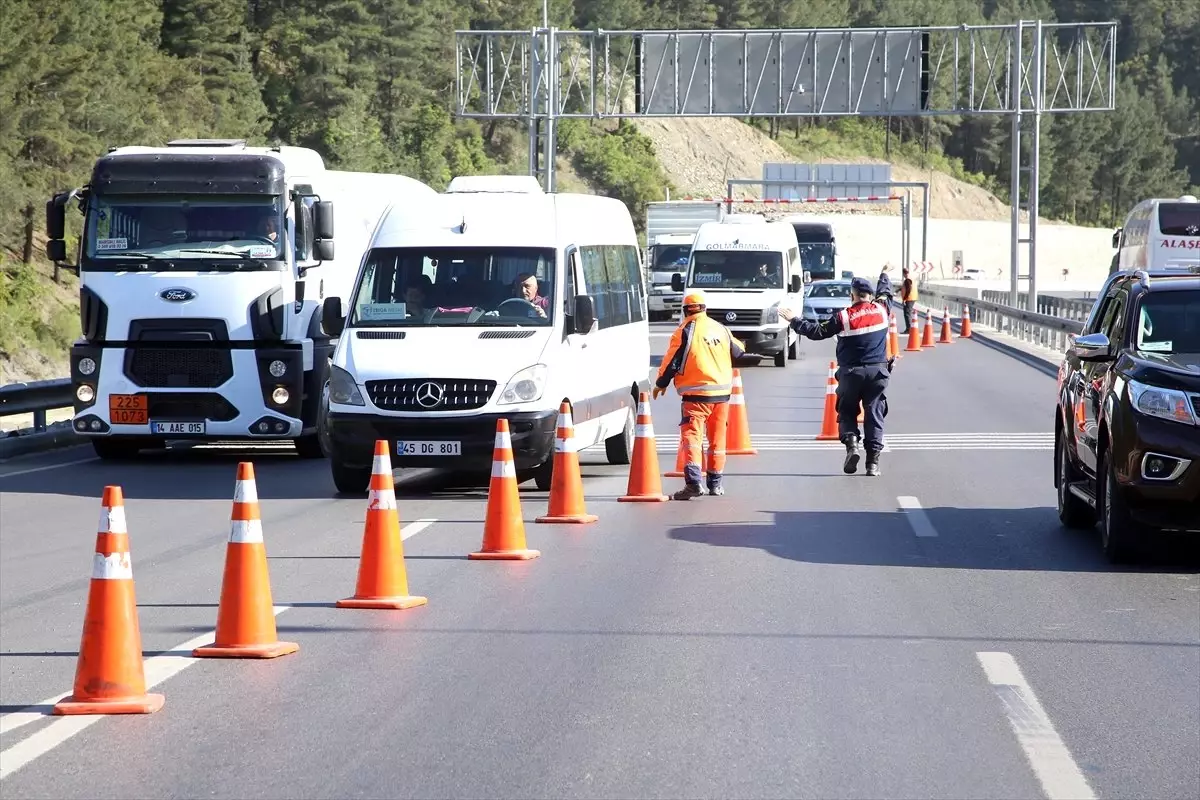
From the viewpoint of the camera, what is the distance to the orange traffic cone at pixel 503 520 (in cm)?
1195

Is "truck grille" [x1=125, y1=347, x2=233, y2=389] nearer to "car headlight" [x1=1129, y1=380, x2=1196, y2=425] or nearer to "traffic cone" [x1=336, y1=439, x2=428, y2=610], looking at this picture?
"traffic cone" [x1=336, y1=439, x2=428, y2=610]

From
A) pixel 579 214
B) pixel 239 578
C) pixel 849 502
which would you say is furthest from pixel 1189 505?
pixel 579 214

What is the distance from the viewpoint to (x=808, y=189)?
110 metres

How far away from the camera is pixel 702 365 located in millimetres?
15391

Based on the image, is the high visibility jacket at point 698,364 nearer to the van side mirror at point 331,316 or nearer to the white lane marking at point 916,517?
the white lane marking at point 916,517

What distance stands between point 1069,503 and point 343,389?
19.8ft

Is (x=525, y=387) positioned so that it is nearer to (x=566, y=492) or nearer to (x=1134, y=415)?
(x=566, y=492)

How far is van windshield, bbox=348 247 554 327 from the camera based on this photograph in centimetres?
1650

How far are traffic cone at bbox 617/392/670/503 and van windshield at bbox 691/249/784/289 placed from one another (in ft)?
71.9

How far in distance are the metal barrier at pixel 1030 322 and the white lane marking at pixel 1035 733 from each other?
24.2m

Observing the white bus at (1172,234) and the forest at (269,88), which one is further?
the forest at (269,88)

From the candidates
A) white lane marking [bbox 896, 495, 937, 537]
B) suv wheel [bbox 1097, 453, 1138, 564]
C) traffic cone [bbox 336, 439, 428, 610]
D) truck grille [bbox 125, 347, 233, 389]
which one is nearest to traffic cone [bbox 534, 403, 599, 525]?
white lane marking [bbox 896, 495, 937, 537]

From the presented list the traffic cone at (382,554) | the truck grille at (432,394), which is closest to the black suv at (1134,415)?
the traffic cone at (382,554)

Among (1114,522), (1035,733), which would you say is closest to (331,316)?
(1114,522)
